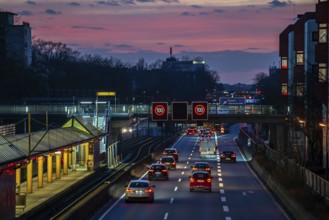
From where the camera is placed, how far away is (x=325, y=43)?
59.3 metres

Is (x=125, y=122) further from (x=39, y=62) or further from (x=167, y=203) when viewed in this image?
(x=39, y=62)

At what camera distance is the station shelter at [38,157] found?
32.6 meters

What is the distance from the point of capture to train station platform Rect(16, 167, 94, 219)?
37906 millimetres

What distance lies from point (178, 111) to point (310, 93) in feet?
→ 47.3

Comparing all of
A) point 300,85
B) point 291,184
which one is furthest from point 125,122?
point 291,184

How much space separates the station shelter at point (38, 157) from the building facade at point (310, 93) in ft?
52.4

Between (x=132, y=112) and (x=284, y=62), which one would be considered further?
(x=284, y=62)

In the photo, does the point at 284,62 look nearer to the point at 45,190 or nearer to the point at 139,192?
the point at 45,190

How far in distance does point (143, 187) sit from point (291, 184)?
8975 mm

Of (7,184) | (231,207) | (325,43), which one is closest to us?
(7,184)

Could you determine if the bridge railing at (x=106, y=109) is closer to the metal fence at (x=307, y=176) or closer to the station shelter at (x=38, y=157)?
the station shelter at (x=38, y=157)

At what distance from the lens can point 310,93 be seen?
67.3 meters

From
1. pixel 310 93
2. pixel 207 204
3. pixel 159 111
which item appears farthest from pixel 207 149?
pixel 207 204

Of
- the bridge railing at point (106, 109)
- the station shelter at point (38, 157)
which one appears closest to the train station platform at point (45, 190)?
the station shelter at point (38, 157)
